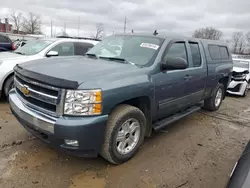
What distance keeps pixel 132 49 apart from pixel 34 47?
376cm

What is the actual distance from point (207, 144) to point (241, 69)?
6.01 m

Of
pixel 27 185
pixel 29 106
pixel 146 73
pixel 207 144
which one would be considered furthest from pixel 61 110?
pixel 207 144

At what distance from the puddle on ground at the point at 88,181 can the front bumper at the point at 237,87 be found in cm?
724

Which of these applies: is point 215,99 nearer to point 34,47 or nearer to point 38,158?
point 38,158

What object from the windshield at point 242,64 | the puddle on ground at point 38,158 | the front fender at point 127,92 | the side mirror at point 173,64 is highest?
the side mirror at point 173,64

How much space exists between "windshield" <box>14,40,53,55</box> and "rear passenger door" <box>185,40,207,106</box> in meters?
3.99

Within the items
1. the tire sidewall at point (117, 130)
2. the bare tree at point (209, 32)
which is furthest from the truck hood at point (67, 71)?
the bare tree at point (209, 32)

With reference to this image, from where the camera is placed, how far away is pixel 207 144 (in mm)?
4156

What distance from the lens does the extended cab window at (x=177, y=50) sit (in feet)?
12.7

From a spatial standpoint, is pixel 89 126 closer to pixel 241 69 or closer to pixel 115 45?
pixel 115 45

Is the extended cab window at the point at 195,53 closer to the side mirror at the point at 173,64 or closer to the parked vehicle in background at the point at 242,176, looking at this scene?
the side mirror at the point at 173,64

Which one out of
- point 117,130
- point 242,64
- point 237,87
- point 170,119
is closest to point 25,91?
point 117,130

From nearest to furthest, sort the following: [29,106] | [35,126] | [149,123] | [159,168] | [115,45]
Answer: [35,126] → [29,106] → [159,168] → [149,123] → [115,45]

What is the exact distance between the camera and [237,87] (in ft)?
28.1
